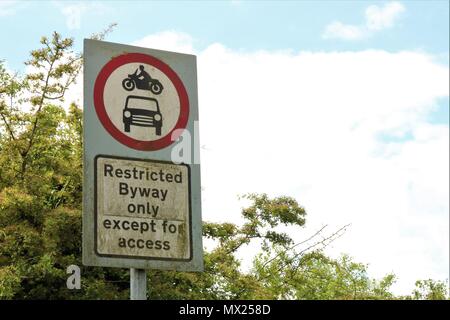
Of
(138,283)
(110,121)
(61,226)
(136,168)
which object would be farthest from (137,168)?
(61,226)

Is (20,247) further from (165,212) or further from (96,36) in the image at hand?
(165,212)

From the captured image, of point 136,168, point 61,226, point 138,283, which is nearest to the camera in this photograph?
point 138,283

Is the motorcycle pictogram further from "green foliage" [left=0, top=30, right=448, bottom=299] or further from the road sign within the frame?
"green foliage" [left=0, top=30, right=448, bottom=299]

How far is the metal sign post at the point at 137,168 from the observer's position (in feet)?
15.1

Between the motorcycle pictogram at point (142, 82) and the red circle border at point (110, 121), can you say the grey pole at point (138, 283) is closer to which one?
the red circle border at point (110, 121)

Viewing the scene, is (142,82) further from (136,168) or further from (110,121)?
(136,168)

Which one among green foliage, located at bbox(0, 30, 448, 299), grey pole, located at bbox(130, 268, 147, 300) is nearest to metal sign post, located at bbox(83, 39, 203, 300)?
grey pole, located at bbox(130, 268, 147, 300)

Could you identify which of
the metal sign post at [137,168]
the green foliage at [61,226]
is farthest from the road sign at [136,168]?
the green foliage at [61,226]

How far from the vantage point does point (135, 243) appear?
4641 mm

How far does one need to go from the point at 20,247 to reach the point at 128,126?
1114 centimetres

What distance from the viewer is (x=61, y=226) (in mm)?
15227

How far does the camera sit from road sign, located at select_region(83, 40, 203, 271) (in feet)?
15.2

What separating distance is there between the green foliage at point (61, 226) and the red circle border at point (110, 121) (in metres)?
10.0
